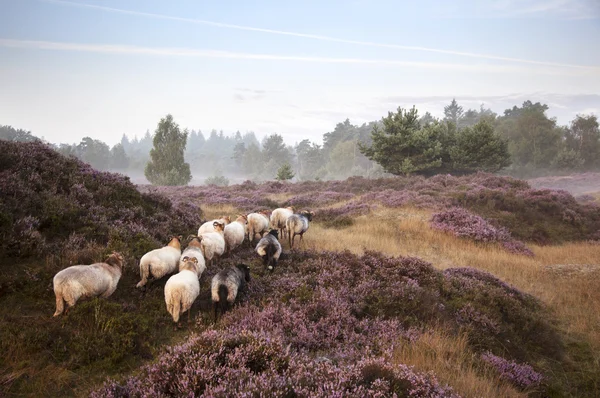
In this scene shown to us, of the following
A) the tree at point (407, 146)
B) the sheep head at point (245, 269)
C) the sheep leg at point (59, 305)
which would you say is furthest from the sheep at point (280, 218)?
the tree at point (407, 146)

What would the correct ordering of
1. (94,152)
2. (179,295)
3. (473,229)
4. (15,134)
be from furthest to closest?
1. (94,152)
2. (15,134)
3. (473,229)
4. (179,295)

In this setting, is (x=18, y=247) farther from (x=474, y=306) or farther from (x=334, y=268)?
(x=474, y=306)

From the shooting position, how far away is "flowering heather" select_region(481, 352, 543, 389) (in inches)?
188

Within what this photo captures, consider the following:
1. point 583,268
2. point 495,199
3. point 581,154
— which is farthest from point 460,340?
point 581,154

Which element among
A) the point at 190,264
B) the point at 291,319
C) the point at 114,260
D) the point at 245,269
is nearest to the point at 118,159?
the point at 114,260

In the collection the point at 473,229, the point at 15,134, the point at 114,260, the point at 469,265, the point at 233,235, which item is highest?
the point at 15,134

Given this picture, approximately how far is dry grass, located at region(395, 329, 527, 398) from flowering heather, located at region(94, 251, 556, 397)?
0.94 ft

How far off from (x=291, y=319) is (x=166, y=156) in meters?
52.3

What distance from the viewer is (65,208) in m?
7.88

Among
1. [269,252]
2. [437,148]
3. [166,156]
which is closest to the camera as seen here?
[269,252]

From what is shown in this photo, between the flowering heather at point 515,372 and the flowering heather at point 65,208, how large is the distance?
7588mm

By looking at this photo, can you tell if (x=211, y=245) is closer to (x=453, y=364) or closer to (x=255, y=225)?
(x=255, y=225)

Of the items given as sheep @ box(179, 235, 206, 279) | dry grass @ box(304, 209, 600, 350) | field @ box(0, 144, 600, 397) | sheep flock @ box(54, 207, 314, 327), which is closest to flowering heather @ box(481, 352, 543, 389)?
field @ box(0, 144, 600, 397)

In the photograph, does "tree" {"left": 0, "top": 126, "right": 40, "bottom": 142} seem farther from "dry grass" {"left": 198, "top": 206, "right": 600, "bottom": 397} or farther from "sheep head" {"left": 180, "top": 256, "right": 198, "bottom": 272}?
"sheep head" {"left": 180, "top": 256, "right": 198, "bottom": 272}
